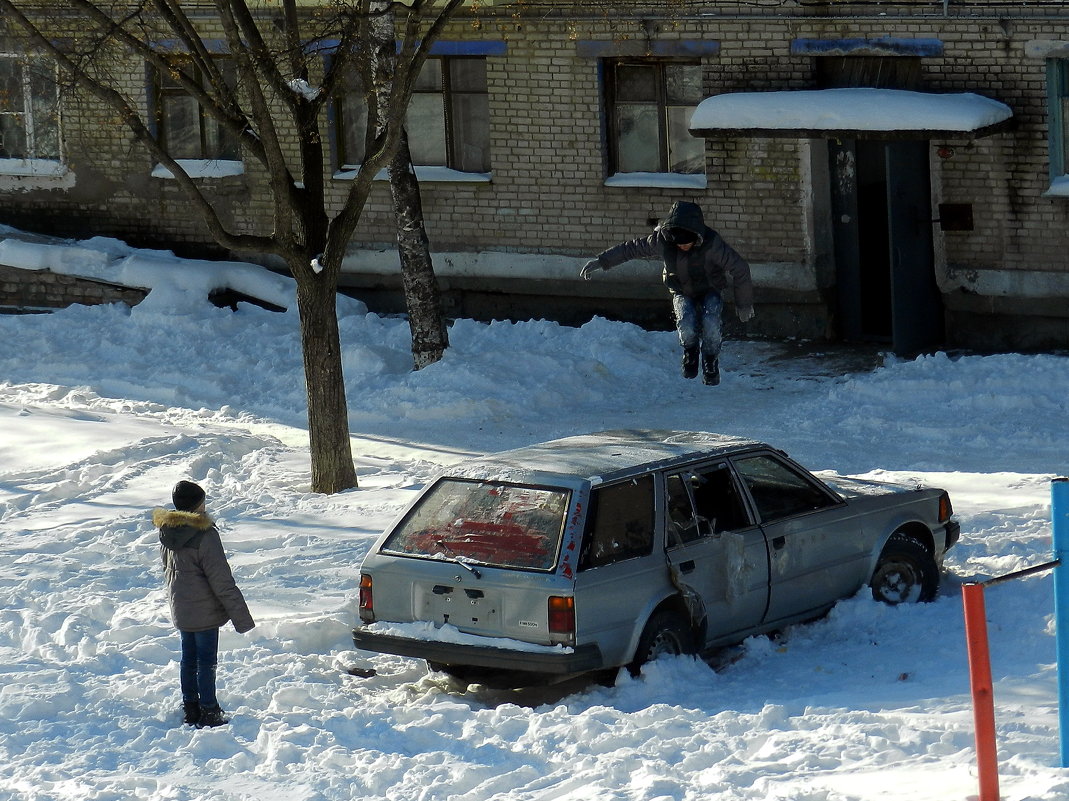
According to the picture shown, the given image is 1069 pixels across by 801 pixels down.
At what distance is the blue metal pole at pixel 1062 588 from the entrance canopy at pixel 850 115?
10032 mm

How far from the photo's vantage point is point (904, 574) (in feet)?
29.9

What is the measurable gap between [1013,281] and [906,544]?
7984 mm

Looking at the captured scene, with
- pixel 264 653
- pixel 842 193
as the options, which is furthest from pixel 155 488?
pixel 842 193

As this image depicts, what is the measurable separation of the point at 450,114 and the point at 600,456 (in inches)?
436

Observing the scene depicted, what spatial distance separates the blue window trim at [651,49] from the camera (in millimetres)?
17312

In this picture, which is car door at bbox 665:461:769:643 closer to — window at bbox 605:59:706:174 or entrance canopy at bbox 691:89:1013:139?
entrance canopy at bbox 691:89:1013:139

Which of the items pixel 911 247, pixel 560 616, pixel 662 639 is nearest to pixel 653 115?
pixel 911 247

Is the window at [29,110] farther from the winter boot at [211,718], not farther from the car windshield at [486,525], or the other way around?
the winter boot at [211,718]

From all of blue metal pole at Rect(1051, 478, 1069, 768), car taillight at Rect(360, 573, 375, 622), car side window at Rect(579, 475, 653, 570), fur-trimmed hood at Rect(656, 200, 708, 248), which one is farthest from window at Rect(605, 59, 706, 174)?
blue metal pole at Rect(1051, 478, 1069, 768)

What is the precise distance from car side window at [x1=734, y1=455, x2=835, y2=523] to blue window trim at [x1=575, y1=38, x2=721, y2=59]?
9.43 m

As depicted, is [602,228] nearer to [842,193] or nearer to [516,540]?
[842,193]

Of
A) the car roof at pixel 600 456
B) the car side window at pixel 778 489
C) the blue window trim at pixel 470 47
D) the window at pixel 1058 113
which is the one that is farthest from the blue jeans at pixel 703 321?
the blue window trim at pixel 470 47

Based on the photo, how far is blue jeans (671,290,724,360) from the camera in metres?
13.0

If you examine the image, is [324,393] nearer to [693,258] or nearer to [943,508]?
[693,258]
